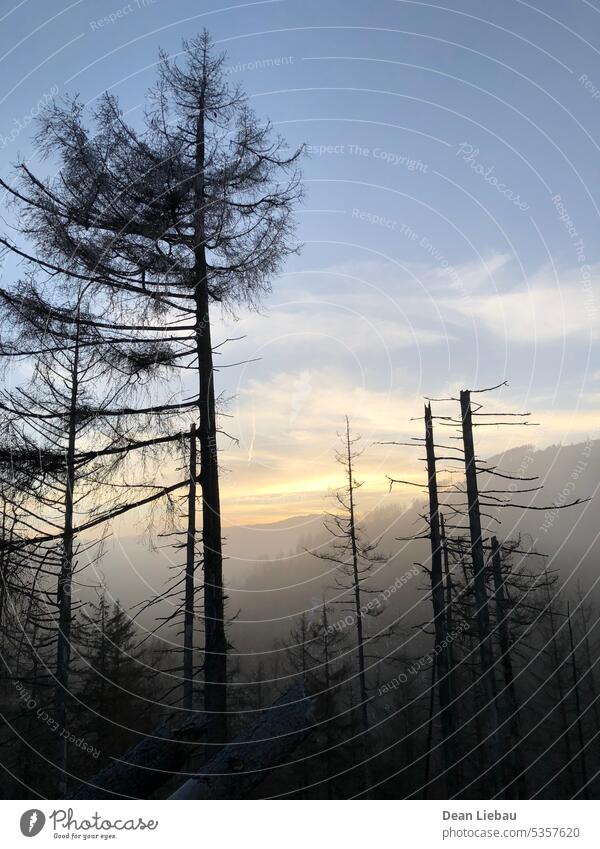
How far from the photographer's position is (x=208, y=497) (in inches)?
279

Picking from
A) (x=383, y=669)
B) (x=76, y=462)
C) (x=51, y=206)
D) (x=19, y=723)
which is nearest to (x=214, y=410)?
(x=76, y=462)

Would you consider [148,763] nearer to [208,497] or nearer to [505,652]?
[208,497]

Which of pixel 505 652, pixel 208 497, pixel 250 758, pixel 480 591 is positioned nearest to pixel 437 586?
pixel 480 591

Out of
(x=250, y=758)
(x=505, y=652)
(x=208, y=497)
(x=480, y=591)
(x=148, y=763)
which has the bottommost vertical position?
(x=505, y=652)

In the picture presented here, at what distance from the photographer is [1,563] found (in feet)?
18.0

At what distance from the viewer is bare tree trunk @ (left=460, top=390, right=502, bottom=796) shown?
11555mm

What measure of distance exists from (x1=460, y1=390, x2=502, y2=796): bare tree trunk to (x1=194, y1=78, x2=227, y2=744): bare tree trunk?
655 centimetres

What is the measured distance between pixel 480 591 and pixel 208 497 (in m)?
7.21

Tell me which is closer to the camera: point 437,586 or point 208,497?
point 208,497

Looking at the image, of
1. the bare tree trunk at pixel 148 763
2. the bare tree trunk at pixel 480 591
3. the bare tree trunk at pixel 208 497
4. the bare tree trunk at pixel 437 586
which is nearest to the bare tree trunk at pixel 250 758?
the bare tree trunk at pixel 148 763

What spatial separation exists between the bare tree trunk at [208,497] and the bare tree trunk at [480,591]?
6554 millimetres

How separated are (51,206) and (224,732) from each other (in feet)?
21.5

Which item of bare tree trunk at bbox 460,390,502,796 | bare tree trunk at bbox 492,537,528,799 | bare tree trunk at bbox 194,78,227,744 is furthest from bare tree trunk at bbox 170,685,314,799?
bare tree trunk at bbox 492,537,528,799

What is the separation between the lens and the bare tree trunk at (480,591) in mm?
11555
